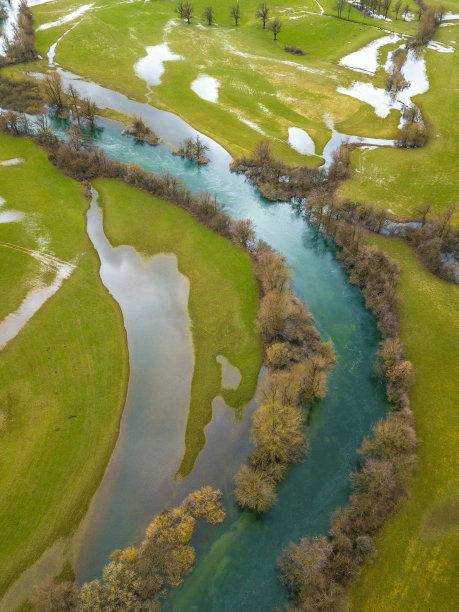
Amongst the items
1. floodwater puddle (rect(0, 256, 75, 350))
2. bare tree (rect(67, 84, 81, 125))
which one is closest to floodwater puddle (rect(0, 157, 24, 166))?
bare tree (rect(67, 84, 81, 125))

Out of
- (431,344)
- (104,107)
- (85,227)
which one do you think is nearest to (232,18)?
(104,107)

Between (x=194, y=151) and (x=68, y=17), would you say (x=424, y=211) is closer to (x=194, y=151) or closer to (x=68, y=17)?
(x=194, y=151)

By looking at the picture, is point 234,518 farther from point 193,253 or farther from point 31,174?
point 31,174

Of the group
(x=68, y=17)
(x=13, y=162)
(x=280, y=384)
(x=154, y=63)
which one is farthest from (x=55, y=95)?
(x=280, y=384)

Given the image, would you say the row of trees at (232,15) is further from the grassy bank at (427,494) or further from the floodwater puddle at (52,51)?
the grassy bank at (427,494)

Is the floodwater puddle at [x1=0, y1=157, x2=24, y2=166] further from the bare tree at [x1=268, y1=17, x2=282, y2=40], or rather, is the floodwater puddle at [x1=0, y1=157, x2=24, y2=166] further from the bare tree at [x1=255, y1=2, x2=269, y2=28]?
the bare tree at [x1=255, y1=2, x2=269, y2=28]

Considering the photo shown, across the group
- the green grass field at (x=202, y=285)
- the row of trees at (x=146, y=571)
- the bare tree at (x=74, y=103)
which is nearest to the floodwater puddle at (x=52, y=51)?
the bare tree at (x=74, y=103)

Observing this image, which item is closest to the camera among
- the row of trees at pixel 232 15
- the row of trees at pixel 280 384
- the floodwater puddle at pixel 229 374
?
the row of trees at pixel 280 384
